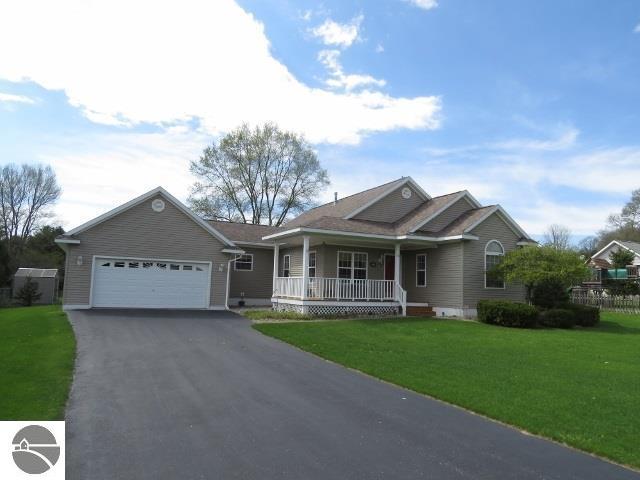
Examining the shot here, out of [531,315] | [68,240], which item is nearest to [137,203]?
Result: [68,240]

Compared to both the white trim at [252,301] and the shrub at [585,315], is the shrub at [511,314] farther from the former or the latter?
the white trim at [252,301]

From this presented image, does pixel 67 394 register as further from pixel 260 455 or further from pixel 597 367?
pixel 597 367

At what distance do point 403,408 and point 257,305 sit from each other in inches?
750

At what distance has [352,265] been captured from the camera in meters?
21.8

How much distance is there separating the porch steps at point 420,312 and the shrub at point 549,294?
13.6ft

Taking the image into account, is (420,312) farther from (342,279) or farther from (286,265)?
(286,265)

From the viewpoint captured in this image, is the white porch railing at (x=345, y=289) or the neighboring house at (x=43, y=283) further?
the neighboring house at (x=43, y=283)

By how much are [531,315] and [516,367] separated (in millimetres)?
8543

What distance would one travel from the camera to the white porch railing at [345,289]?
65.3 ft

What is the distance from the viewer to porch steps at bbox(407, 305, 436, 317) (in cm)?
2090

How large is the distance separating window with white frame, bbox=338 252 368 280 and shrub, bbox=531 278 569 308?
6.97 m

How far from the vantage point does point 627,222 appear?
5894 centimetres

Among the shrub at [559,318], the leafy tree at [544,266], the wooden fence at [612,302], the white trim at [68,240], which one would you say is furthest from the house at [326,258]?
the wooden fence at [612,302]

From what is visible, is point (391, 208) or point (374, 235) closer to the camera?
point (374, 235)
